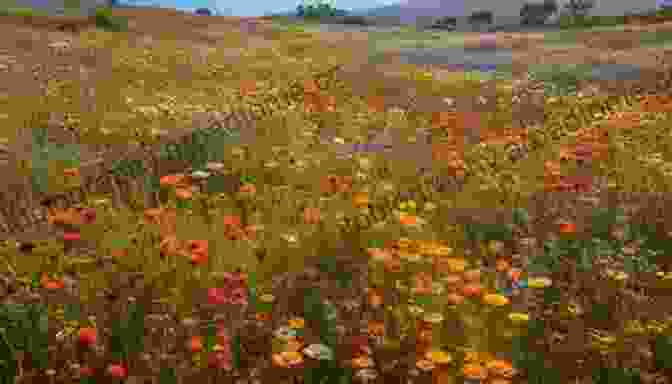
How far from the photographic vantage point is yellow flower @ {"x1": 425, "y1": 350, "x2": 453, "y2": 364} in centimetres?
371

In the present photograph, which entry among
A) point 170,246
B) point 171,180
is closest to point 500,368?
point 170,246

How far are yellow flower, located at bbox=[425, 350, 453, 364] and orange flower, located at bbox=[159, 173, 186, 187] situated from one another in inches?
118

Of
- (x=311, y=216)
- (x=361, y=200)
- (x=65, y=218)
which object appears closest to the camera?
(x=65, y=218)

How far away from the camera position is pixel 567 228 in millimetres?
5441

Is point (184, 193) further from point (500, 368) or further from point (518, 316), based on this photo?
point (500, 368)

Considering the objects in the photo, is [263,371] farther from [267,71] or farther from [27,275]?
[267,71]

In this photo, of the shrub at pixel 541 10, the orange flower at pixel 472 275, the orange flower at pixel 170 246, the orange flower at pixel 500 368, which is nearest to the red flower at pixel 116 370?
the orange flower at pixel 170 246

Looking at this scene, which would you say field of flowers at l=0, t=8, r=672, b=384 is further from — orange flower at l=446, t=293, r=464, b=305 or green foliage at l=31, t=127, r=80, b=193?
green foliage at l=31, t=127, r=80, b=193

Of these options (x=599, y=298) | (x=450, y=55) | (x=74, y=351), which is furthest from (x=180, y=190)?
(x=450, y=55)

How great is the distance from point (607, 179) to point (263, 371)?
4222 millimetres

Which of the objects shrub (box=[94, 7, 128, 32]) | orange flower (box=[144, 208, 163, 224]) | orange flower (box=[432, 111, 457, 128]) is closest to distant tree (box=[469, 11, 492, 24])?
shrub (box=[94, 7, 128, 32])

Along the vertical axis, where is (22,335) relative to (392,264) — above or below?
below

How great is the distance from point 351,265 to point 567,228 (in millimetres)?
1628

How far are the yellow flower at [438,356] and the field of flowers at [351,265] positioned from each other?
0.10ft
